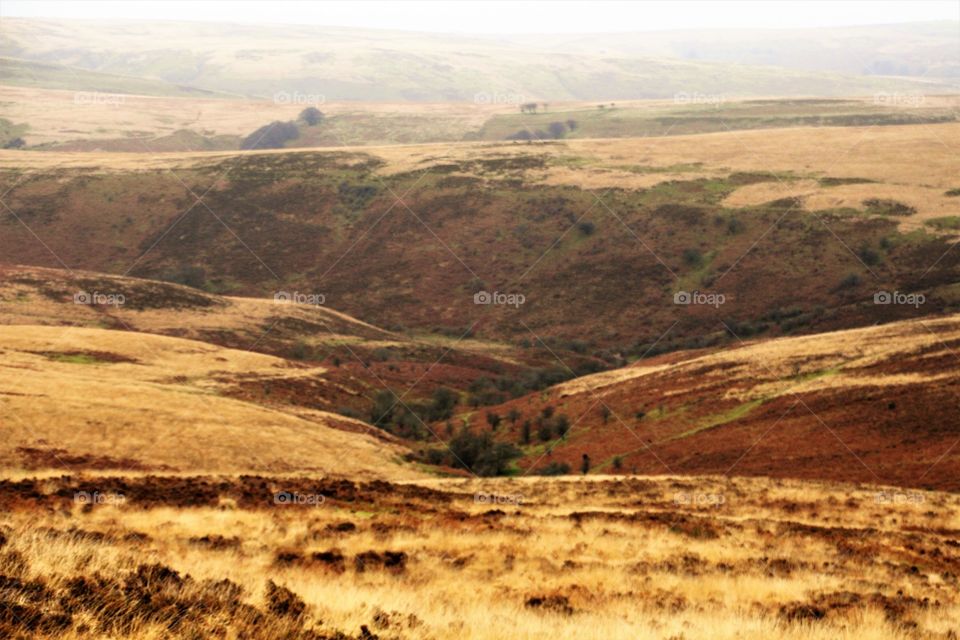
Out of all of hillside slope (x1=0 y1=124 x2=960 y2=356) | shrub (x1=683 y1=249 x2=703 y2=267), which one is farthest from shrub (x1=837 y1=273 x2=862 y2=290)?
shrub (x1=683 y1=249 x2=703 y2=267)

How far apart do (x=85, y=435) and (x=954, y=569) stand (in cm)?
3062

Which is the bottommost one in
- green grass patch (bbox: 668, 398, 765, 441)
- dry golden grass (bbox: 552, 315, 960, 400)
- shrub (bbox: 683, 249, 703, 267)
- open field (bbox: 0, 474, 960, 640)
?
green grass patch (bbox: 668, 398, 765, 441)

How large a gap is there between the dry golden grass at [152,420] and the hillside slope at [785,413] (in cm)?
1417

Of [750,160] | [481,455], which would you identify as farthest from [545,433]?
[750,160]

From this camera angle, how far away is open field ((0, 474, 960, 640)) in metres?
9.72

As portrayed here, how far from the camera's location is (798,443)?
145ft

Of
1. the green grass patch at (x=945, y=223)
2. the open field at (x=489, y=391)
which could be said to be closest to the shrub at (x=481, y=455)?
the open field at (x=489, y=391)

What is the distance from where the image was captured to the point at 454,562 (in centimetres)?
1673

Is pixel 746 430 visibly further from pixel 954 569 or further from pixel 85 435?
pixel 85 435

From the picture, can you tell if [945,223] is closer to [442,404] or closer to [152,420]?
[442,404]

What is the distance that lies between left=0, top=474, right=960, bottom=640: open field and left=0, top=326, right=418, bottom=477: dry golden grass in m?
8.37

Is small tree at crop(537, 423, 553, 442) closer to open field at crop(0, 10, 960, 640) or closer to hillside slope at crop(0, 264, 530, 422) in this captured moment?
open field at crop(0, 10, 960, 640)

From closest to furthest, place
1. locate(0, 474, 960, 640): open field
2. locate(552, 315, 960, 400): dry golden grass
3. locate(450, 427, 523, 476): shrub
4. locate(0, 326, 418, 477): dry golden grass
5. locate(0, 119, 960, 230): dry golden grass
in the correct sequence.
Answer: locate(0, 474, 960, 640): open field < locate(0, 326, 418, 477): dry golden grass < locate(450, 427, 523, 476): shrub < locate(552, 315, 960, 400): dry golden grass < locate(0, 119, 960, 230): dry golden grass

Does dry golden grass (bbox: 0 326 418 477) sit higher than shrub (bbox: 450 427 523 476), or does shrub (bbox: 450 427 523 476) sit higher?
dry golden grass (bbox: 0 326 418 477)
